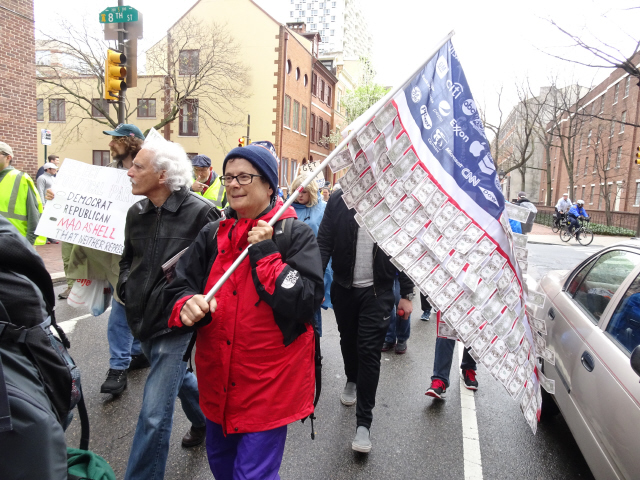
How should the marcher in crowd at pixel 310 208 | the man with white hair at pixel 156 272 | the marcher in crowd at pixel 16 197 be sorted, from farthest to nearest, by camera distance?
the marcher in crowd at pixel 310 208
the marcher in crowd at pixel 16 197
the man with white hair at pixel 156 272

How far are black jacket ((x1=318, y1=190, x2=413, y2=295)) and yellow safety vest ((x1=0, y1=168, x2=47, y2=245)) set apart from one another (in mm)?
3286

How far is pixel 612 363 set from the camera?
245cm

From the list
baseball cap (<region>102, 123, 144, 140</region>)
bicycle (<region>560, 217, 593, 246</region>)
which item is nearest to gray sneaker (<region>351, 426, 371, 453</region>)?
baseball cap (<region>102, 123, 144, 140</region>)

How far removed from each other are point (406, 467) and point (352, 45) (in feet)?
399

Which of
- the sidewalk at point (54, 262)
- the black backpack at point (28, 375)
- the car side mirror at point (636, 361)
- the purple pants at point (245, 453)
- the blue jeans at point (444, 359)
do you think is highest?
the black backpack at point (28, 375)

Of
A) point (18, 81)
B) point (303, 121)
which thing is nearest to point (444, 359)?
point (18, 81)

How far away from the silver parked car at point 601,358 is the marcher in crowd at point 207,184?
166 inches

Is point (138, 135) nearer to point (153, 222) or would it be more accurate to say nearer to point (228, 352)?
point (153, 222)

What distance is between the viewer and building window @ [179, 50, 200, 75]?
81.8ft

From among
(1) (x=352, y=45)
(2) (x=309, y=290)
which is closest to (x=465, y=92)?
(2) (x=309, y=290)

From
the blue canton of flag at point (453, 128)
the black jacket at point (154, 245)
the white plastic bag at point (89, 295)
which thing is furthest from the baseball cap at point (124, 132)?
the blue canton of flag at point (453, 128)

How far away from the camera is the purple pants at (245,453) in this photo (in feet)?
6.39

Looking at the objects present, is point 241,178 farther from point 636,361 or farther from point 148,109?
point 148,109

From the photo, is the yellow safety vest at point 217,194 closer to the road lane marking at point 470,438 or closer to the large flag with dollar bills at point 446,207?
the road lane marking at point 470,438
